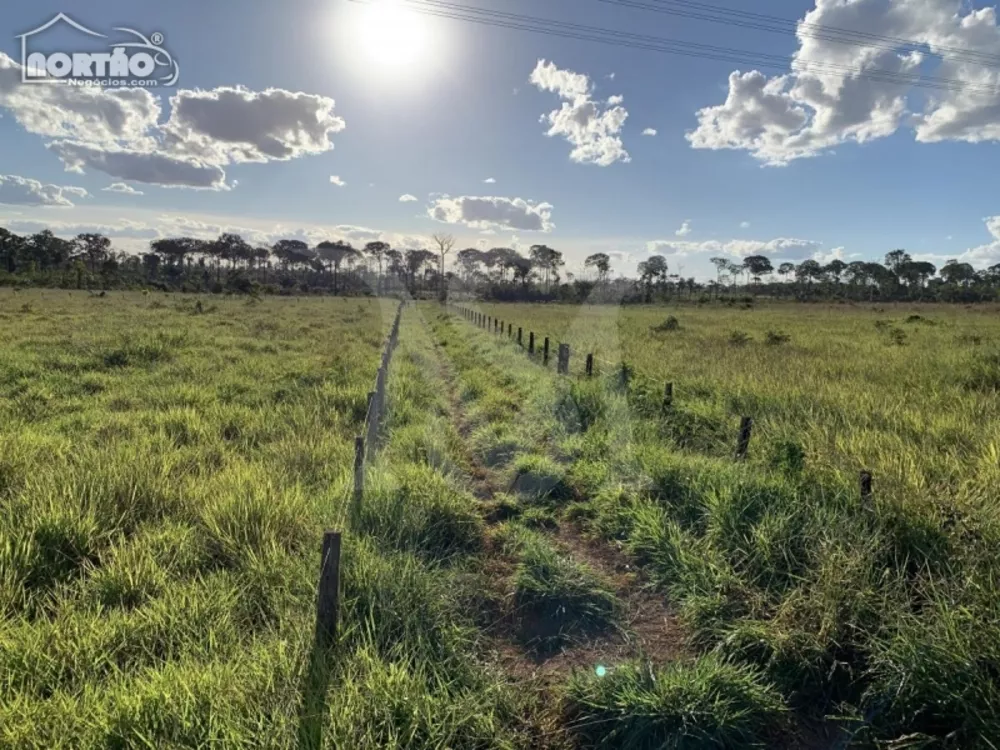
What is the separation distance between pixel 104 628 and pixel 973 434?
816 centimetres

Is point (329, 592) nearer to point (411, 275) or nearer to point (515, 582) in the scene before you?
point (515, 582)

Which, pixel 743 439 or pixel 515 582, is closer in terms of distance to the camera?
pixel 515 582

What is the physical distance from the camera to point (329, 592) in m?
3.09

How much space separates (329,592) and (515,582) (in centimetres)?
165

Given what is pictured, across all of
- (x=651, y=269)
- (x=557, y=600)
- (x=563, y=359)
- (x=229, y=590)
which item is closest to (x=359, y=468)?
(x=229, y=590)

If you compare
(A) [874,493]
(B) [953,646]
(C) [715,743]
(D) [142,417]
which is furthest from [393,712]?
(D) [142,417]

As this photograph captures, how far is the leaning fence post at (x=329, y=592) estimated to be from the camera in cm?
302

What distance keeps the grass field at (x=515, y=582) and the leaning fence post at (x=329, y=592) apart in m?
0.12

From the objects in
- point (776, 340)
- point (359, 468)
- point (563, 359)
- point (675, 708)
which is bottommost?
point (675, 708)

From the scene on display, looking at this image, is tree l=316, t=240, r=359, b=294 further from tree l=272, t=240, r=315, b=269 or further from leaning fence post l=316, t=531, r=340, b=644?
leaning fence post l=316, t=531, r=340, b=644

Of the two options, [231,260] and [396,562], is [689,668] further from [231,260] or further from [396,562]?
[231,260]

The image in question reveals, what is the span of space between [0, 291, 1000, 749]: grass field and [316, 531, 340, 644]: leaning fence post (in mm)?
120

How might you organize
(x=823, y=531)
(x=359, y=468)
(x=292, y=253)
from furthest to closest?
(x=292, y=253) < (x=359, y=468) < (x=823, y=531)

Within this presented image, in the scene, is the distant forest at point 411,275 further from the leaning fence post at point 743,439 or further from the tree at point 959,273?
the leaning fence post at point 743,439
